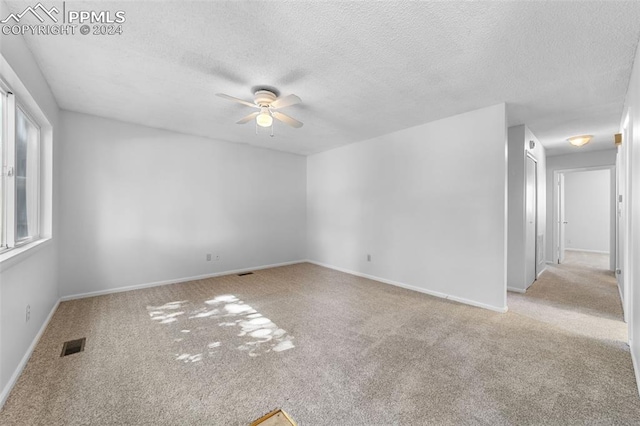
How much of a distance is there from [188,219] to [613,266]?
814cm

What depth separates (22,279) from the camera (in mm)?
2080

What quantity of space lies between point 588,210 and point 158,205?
10809 mm

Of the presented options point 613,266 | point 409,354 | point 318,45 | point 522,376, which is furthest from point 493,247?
point 613,266

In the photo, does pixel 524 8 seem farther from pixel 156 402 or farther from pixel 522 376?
pixel 156 402

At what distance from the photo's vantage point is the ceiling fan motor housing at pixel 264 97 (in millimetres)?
2714

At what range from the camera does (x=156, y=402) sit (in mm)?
1670

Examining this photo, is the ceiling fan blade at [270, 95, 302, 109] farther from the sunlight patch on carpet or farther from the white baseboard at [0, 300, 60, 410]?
the white baseboard at [0, 300, 60, 410]

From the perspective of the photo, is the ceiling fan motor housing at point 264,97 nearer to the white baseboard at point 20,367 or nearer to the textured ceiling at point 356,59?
the textured ceiling at point 356,59

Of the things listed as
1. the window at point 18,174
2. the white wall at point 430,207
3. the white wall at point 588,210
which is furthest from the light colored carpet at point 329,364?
the white wall at point 588,210

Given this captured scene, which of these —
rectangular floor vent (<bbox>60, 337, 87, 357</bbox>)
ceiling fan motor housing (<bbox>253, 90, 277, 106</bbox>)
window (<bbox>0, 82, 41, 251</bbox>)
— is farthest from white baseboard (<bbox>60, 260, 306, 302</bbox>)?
ceiling fan motor housing (<bbox>253, 90, 277, 106</bbox>)

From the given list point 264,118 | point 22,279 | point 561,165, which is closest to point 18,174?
point 22,279

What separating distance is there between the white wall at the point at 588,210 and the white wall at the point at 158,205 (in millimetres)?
8467

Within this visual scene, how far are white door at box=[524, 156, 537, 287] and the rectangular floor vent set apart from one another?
5.50m

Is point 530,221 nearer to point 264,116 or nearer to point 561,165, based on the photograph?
point 561,165
